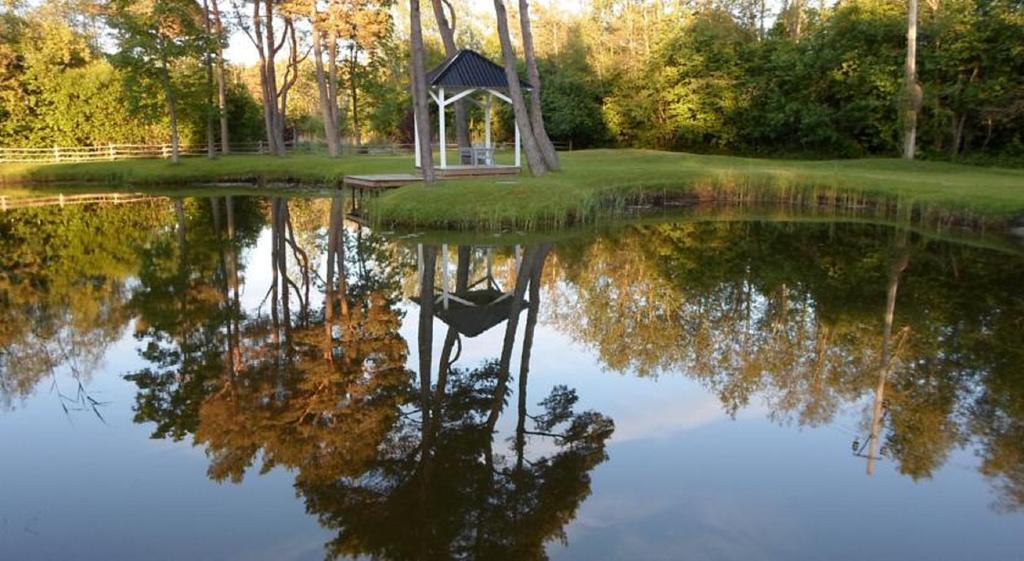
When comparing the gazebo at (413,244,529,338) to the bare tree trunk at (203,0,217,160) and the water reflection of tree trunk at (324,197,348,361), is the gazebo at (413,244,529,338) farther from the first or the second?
the bare tree trunk at (203,0,217,160)

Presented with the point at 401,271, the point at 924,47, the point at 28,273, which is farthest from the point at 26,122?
the point at 924,47

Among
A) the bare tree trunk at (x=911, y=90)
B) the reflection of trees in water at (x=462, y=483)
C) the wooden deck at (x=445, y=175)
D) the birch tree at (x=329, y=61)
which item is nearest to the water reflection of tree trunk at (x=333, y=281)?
the wooden deck at (x=445, y=175)

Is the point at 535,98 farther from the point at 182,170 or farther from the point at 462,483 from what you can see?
the point at 182,170

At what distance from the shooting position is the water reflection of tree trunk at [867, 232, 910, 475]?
5488mm

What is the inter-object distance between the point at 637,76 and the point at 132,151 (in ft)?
81.6

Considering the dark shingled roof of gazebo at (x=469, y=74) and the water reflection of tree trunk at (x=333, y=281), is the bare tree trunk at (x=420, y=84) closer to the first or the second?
the dark shingled roof of gazebo at (x=469, y=74)

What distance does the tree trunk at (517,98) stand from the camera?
59.9 ft

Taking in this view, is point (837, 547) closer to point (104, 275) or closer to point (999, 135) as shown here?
point (104, 275)

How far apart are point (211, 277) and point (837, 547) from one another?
10085mm

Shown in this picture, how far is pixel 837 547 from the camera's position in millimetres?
4098

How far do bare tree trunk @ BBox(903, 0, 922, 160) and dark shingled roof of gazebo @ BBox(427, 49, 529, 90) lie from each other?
1297 cm

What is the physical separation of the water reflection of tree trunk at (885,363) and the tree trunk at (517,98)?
9.70 meters

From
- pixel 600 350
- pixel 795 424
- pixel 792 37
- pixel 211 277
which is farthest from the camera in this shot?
pixel 792 37

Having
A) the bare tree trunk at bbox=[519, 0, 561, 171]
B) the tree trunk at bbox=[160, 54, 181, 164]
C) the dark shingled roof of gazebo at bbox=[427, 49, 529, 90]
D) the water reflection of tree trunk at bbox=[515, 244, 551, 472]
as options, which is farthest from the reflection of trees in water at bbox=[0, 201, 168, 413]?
the tree trunk at bbox=[160, 54, 181, 164]
